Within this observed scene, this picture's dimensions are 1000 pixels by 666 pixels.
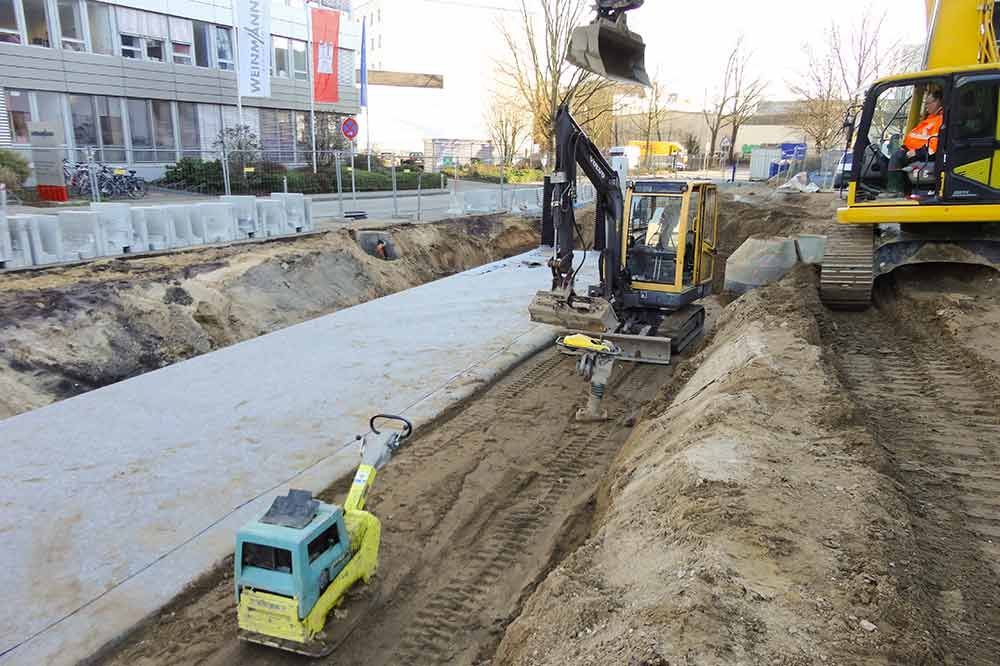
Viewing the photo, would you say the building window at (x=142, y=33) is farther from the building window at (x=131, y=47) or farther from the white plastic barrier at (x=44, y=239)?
the white plastic barrier at (x=44, y=239)

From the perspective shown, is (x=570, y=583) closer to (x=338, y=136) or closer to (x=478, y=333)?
(x=478, y=333)

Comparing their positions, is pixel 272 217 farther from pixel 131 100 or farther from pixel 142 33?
pixel 142 33

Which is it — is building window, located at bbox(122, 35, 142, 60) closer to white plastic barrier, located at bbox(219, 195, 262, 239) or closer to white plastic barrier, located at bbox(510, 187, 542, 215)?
white plastic barrier, located at bbox(510, 187, 542, 215)

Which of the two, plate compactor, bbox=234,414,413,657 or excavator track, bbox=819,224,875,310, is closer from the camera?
plate compactor, bbox=234,414,413,657

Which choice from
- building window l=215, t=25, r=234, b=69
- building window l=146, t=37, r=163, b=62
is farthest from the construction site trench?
building window l=215, t=25, r=234, b=69

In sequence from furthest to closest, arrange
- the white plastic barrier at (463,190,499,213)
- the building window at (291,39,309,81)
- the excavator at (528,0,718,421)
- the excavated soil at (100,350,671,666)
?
the building window at (291,39,309,81)
the white plastic barrier at (463,190,499,213)
the excavator at (528,0,718,421)
the excavated soil at (100,350,671,666)

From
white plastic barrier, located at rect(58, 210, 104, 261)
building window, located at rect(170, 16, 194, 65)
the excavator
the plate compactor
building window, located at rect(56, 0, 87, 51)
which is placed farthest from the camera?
building window, located at rect(170, 16, 194, 65)

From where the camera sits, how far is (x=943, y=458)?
15.1 feet

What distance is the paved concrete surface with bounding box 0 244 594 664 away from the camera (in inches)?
172

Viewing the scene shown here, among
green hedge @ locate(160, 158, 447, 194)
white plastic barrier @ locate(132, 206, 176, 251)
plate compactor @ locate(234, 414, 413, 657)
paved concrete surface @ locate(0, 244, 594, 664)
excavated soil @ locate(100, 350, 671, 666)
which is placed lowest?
excavated soil @ locate(100, 350, 671, 666)

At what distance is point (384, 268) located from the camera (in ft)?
53.6

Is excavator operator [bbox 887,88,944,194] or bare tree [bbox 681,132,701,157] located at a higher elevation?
bare tree [bbox 681,132,701,157]

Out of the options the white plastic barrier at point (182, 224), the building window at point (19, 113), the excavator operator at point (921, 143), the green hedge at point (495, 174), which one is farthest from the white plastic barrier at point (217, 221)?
the green hedge at point (495, 174)

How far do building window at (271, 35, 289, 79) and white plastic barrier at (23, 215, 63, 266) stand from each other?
2564 centimetres
